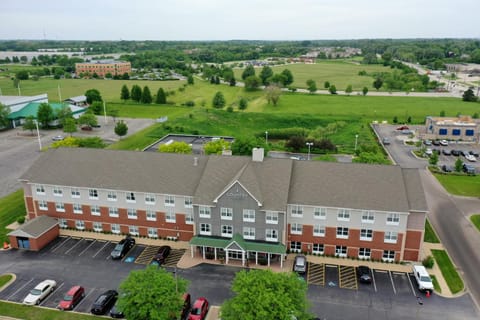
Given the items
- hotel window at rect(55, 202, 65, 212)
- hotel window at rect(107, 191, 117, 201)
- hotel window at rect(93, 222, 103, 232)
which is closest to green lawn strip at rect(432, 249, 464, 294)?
hotel window at rect(107, 191, 117, 201)

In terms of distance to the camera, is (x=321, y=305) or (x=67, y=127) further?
(x=67, y=127)

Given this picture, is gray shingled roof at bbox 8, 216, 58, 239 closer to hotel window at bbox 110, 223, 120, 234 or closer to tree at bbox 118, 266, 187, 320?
hotel window at bbox 110, 223, 120, 234

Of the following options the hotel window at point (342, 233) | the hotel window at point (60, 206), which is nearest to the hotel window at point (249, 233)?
the hotel window at point (342, 233)

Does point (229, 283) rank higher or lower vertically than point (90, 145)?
lower

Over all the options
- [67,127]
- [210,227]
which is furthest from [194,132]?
[210,227]

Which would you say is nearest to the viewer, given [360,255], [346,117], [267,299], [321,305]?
[267,299]

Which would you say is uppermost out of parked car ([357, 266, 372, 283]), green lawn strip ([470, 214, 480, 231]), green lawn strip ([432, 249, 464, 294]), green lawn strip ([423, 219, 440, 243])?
parked car ([357, 266, 372, 283])

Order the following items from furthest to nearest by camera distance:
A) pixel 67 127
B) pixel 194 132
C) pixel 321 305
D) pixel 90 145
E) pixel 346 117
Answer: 1. pixel 346 117
2. pixel 194 132
3. pixel 67 127
4. pixel 90 145
5. pixel 321 305

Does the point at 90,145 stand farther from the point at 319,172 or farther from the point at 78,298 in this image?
the point at 319,172
